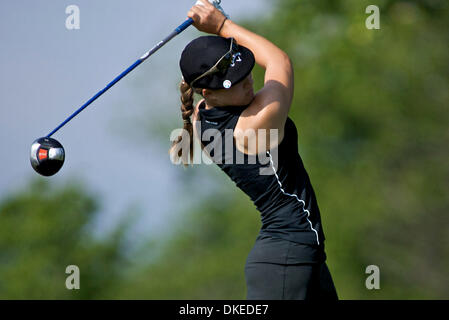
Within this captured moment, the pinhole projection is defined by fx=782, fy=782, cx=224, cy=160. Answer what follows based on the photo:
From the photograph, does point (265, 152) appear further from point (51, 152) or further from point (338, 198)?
point (338, 198)

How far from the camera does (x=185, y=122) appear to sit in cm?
547

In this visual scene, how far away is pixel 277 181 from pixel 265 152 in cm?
21

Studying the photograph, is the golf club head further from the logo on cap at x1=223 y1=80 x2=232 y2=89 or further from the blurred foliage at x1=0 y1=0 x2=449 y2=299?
the blurred foliage at x1=0 y1=0 x2=449 y2=299

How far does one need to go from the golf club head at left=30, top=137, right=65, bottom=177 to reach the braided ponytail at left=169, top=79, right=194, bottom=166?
809 mm

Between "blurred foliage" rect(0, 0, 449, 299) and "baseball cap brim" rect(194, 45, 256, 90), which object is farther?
"blurred foliage" rect(0, 0, 449, 299)

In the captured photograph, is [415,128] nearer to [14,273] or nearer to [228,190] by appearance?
[228,190]

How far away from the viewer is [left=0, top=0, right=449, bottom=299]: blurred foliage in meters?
25.9

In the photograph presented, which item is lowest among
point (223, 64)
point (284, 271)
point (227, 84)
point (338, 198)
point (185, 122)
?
point (338, 198)

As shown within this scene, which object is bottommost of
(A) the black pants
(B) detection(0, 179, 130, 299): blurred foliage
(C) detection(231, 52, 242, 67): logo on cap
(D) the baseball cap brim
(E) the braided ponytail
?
(B) detection(0, 179, 130, 299): blurred foliage

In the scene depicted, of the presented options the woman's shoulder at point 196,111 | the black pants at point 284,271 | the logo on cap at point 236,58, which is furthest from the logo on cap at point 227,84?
the black pants at point 284,271

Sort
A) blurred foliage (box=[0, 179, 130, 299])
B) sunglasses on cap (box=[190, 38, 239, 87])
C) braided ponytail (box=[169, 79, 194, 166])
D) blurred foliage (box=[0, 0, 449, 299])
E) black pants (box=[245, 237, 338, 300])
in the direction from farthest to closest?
blurred foliage (box=[0, 179, 130, 299])
blurred foliage (box=[0, 0, 449, 299])
braided ponytail (box=[169, 79, 194, 166])
black pants (box=[245, 237, 338, 300])
sunglasses on cap (box=[190, 38, 239, 87])

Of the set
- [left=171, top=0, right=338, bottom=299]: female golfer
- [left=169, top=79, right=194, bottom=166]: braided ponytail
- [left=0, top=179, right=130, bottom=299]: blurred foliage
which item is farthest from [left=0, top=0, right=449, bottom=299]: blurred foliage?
[left=171, top=0, right=338, bottom=299]: female golfer

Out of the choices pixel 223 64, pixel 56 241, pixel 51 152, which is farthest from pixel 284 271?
pixel 56 241

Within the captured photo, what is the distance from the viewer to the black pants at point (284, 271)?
5.03m
